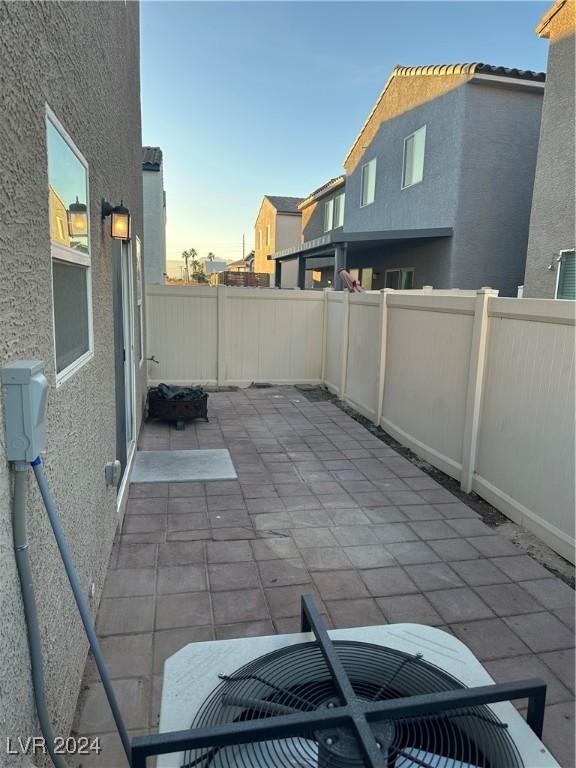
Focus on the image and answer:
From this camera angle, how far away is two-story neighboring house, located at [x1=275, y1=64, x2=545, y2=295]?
10.5m

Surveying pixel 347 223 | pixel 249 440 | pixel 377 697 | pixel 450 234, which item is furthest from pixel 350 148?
pixel 377 697

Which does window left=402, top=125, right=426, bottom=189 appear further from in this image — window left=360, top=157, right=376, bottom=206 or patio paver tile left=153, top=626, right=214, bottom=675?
patio paver tile left=153, top=626, right=214, bottom=675

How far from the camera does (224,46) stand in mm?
6238

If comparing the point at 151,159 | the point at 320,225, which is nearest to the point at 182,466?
the point at 151,159

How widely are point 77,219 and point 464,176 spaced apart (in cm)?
994

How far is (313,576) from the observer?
3.40 m

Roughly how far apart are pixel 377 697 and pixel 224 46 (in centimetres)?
701

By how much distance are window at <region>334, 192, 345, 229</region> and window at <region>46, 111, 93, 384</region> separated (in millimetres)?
15978

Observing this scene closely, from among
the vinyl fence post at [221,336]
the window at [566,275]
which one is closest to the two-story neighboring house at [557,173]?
the window at [566,275]

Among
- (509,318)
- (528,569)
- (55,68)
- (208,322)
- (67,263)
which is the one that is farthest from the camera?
(208,322)

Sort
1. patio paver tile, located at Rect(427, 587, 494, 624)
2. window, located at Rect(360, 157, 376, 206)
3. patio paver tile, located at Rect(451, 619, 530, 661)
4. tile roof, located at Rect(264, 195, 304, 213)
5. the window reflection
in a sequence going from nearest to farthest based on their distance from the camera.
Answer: the window reflection
patio paver tile, located at Rect(451, 619, 530, 661)
patio paver tile, located at Rect(427, 587, 494, 624)
window, located at Rect(360, 157, 376, 206)
tile roof, located at Rect(264, 195, 304, 213)

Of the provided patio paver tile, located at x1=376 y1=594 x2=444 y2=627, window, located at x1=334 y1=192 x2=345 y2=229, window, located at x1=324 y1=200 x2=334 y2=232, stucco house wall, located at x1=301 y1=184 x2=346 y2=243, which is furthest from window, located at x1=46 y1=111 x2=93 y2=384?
window, located at x1=324 y1=200 x2=334 y2=232

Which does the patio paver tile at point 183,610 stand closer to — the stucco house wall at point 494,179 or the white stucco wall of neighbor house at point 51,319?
the white stucco wall of neighbor house at point 51,319

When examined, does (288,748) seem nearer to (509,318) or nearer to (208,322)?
(509,318)
